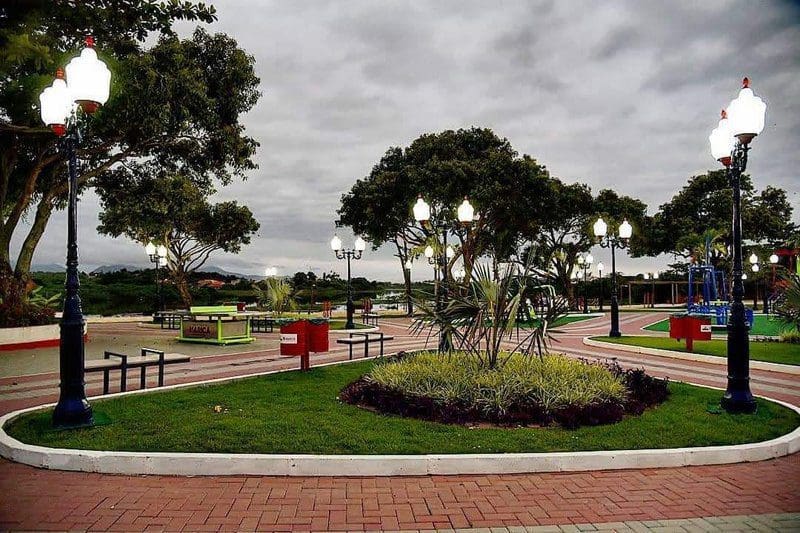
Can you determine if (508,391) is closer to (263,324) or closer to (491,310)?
(491,310)

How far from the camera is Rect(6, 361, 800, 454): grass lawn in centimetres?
562

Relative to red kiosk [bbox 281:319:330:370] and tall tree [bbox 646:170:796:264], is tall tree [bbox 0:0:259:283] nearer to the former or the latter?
red kiosk [bbox 281:319:330:370]

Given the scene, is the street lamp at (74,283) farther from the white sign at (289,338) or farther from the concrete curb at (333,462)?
the white sign at (289,338)

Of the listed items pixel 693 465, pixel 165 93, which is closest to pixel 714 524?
pixel 693 465

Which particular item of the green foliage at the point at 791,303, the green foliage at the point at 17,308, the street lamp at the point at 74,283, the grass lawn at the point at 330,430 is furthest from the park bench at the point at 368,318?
the street lamp at the point at 74,283

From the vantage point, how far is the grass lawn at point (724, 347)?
12.8 m

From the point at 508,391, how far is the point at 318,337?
424 centimetres

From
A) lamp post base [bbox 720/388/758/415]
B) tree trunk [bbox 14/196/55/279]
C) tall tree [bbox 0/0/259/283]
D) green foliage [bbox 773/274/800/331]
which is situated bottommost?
lamp post base [bbox 720/388/758/415]

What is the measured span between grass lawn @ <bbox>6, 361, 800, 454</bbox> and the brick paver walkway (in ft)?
1.41

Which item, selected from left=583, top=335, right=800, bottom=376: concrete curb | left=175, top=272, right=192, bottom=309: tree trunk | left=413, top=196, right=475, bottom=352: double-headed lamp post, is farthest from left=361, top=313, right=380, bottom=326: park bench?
left=413, top=196, right=475, bottom=352: double-headed lamp post

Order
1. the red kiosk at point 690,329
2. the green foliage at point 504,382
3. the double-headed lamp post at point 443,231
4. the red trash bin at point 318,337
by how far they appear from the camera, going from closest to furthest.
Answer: the green foliage at point 504,382 → the double-headed lamp post at point 443,231 → the red trash bin at point 318,337 → the red kiosk at point 690,329

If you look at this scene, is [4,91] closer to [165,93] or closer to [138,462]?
[165,93]

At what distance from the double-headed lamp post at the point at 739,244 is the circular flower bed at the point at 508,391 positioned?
3.29ft

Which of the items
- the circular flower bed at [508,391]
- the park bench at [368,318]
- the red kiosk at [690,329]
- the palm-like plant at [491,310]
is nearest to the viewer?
the circular flower bed at [508,391]
